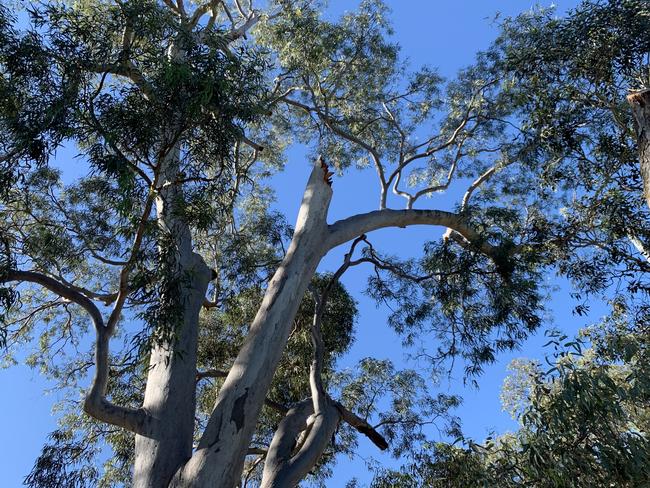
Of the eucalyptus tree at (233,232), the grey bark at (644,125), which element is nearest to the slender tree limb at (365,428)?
the eucalyptus tree at (233,232)

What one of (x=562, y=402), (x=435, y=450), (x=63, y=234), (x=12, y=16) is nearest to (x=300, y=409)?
(x=435, y=450)

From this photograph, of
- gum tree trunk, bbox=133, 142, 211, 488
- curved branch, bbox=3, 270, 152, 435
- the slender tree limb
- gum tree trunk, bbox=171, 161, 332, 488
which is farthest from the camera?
the slender tree limb

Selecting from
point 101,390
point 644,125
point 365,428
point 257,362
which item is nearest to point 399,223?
point 365,428

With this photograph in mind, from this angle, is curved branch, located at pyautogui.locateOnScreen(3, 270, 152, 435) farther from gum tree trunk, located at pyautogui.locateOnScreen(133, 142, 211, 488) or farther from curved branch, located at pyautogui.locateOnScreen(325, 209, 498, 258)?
curved branch, located at pyautogui.locateOnScreen(325, 209, 498, 258)

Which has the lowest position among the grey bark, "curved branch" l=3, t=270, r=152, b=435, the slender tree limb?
"curved branch" l=3, t=270, r=152, b=435

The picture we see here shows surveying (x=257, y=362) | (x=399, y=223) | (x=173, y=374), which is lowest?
(x=173, y=374)

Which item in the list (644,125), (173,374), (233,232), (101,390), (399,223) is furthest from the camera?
(233,232)

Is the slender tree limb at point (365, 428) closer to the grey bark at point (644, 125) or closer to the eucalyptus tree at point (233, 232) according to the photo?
the eucalyptus tree at point (233, 232)

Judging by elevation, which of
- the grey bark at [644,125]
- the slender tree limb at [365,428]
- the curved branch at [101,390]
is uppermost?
the grey bark at [644,125]

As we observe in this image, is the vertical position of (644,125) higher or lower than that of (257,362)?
higher

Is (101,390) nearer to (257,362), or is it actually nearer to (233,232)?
(257,362)

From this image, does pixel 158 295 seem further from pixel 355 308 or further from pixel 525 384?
pixel 525 384

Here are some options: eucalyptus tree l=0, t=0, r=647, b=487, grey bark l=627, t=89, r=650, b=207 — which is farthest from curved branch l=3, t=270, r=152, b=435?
grey bark l=627, t=89, r=650, b=207

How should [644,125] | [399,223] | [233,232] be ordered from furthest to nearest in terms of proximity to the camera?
[233,232] → [399,223] → [644,125]
